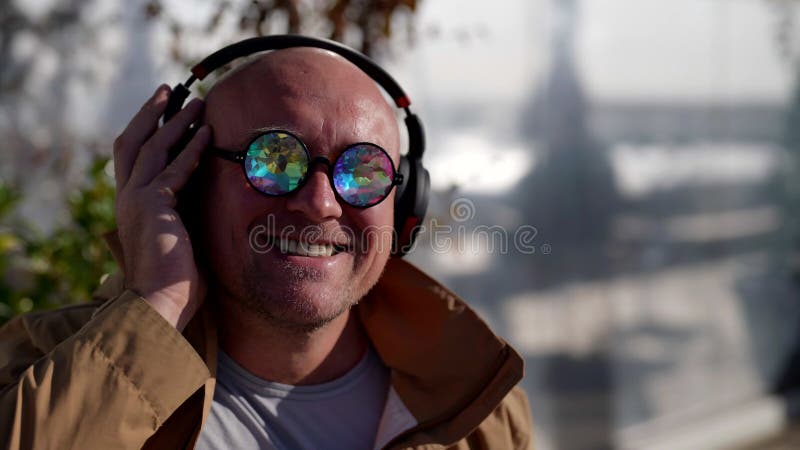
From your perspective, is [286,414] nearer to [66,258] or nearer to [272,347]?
[272,347]

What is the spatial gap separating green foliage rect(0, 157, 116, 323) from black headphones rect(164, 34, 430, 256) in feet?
3.56

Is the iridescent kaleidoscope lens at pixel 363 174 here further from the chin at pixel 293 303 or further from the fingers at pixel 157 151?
the fingers at pixel 157 151

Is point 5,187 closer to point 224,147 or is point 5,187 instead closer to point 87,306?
point 87,306

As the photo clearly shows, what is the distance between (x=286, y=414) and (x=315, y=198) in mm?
503

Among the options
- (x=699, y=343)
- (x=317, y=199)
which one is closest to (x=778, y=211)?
(x=699, y=343)

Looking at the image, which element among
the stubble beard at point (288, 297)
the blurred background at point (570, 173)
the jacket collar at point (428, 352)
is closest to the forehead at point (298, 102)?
the stubble beard at point (288, 297)

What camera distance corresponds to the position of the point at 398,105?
6.26 ft

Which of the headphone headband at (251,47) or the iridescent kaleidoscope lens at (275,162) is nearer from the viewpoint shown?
the iridescent kaleidoscope lens at (275,162)

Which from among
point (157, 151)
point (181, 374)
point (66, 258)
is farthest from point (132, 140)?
point (66, 258)

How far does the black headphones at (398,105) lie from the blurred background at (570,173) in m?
0.86

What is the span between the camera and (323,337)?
1.79 meters

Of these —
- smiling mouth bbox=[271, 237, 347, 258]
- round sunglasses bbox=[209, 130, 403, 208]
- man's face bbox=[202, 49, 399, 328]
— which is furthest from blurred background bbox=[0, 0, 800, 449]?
smiling mouth bbox=[271, 237, 347, 258]

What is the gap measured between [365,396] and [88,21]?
2279 mm

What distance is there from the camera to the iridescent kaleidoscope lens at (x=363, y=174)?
1.63 meters
